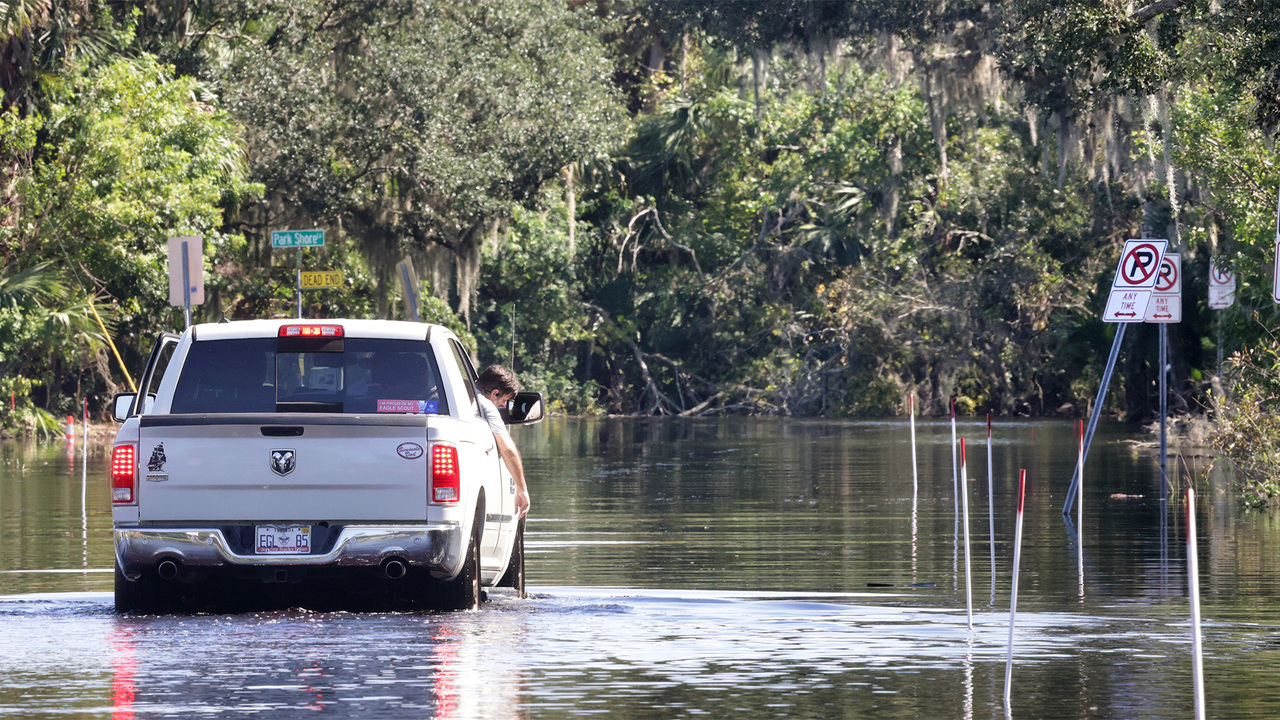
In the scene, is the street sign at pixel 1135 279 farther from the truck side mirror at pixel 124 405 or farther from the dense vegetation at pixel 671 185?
the truck side mirror at pixel 124 405

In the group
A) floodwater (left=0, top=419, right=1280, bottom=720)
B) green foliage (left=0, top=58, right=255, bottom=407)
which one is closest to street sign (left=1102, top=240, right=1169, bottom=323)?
floodwater (left=0, top=419, right=1280, bottom=720)

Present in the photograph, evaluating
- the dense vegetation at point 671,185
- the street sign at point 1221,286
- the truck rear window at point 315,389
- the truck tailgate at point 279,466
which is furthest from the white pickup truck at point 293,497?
the street sign at point 1221,286

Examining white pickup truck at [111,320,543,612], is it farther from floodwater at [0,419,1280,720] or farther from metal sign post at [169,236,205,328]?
metal sign post at [169,236,205,328]

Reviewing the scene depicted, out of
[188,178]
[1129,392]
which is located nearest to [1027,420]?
[1129,392]

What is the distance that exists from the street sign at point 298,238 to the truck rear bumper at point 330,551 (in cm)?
1716

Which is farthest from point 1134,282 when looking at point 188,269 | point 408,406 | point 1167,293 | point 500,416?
point 188,269

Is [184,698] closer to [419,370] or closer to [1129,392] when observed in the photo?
[419,370]

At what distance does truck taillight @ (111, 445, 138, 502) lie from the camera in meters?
12.0

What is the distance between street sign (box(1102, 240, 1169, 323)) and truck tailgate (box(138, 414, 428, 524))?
432 inches

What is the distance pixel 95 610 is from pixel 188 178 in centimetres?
2743

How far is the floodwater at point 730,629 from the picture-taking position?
A: 9.37 meters

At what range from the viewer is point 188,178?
129 feet

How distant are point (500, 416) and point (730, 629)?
2.78 m

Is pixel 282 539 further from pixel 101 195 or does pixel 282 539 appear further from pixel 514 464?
pixel 101 195
